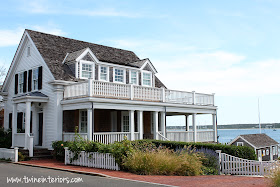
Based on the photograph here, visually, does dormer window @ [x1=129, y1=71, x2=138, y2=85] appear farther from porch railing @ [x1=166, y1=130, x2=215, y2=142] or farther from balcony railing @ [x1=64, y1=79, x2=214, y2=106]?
porch railing @ [x1=166, y1=130, x2=215, y2=142]

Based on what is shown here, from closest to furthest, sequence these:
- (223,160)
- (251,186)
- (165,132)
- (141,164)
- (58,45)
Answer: (251,186)
(141,164)
(223,160)
(165,132)
(58,45)

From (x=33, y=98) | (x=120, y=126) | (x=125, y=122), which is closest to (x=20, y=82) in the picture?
(x=33, y=98)

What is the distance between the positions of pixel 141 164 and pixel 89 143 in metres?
4.05

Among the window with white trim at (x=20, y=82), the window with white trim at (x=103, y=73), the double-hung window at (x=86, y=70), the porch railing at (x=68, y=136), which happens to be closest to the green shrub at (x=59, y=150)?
the porch railing at (x=68, y=136)

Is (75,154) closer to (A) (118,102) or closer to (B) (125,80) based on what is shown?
(A) (118,102)

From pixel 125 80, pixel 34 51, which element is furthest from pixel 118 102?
pixel 34 51

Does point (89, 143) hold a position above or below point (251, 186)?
above

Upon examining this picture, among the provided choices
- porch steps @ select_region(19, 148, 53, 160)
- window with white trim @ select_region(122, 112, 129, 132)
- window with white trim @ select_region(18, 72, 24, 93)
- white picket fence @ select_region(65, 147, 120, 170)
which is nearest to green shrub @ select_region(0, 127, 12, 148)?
window with white trim @ select_region(18, 72, 24, 93)

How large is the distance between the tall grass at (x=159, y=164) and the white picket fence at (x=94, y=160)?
36.9 inches

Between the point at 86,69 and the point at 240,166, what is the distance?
13310 mm

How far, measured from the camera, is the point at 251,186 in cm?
1097

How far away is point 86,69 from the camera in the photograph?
2409cm

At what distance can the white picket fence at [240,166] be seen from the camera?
15.3m

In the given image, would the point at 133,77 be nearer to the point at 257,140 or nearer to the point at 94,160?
the point at 94,160
